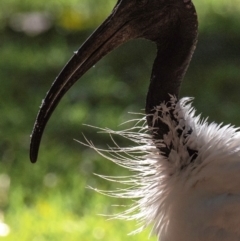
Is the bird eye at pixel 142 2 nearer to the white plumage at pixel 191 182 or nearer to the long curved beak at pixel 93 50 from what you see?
the long curved beak at pixel 93 50

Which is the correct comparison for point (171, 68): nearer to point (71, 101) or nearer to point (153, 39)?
point (153, 39)

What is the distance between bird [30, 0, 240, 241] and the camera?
2.28 metres

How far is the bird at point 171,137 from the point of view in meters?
2.28

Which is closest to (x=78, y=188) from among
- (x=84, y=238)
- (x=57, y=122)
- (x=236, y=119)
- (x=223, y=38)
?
(x=84, y=238)

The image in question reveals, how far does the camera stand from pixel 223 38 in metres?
5.70

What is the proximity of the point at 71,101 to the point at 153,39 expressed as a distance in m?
2.32

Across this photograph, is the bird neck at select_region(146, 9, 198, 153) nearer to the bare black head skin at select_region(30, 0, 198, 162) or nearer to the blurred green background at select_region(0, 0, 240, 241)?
the bare black head skin at select_region(30, 0, 198, 162)

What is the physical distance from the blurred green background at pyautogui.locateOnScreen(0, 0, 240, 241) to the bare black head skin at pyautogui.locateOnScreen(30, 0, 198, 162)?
3.51 feet

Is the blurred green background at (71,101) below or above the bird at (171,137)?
below

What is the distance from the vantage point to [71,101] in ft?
15.6

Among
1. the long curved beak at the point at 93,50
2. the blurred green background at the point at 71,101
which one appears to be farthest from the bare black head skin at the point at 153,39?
the blurred green background at the point at 71,101

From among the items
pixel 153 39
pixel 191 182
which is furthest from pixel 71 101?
pixel 191 182

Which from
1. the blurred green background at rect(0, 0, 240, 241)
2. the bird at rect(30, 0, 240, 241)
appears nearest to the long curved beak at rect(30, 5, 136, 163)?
the bird at rect(30, 0, 240, 241)

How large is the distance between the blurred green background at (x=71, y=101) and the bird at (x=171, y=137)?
98 cm
